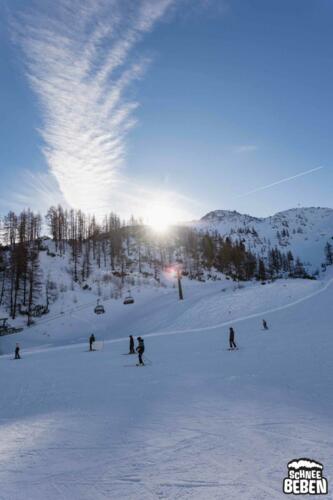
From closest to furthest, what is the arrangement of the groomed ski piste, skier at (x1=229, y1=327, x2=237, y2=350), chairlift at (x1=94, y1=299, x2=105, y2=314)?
the groomed ski piste, skier at (x1=229, y1=327, x2=237, y2=350), chairlift at (x1=94, y1=299, x2=105, y2=314)

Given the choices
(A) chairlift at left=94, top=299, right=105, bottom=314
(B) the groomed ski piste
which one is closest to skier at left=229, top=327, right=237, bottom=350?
(B) the groomed ski piste

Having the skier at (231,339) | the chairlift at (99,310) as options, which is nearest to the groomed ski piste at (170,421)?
the skier at (231,339)

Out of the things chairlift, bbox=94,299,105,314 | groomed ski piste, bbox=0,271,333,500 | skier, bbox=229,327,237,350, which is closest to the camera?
groomed ski piste, bbox=0,271,333,500

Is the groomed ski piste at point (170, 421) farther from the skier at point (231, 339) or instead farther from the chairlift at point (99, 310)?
the chairlift at point (99, 310)

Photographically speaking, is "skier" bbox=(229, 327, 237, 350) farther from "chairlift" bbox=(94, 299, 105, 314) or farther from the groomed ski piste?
"chairlift" bbox=(94, 299, 105, 314)

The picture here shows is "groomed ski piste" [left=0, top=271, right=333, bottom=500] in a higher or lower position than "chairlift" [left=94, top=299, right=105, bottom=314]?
lower

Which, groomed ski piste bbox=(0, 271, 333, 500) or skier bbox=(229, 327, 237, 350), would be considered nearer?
groomed ski piste bbox=(0, 271, 333, 500)

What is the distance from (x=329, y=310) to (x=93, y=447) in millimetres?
29945

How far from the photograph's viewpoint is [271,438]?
6.63 m

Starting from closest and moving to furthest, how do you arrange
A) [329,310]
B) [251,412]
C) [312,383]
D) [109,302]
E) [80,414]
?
[251,412]
[80,414]
[312,383]
[329,310]
[109,302]

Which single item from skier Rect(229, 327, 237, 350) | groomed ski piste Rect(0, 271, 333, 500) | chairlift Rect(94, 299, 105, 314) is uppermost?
chairlift Rect(94, 299, 105, 314)

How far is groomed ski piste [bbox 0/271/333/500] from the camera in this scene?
16.4ft

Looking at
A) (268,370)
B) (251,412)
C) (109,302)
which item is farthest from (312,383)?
(109,302)

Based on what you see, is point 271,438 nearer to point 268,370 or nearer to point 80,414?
point 80,414
